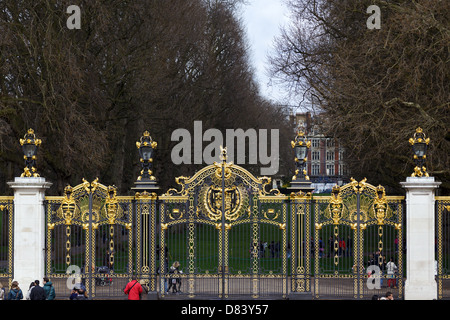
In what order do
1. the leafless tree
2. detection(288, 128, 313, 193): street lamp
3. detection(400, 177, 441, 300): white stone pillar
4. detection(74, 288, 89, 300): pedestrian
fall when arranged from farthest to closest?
the leafless tree → detection(288, 128, 313, 193): street lamp → detection(400, 177, 441, 300): white stone pillar → detection(74, 288, 89, 300): pedestrian

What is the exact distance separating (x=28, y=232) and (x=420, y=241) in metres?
9.84

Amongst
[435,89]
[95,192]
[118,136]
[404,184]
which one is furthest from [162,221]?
[118,136]

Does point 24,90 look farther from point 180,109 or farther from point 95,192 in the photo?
point 180,109

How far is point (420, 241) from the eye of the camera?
1961 cm

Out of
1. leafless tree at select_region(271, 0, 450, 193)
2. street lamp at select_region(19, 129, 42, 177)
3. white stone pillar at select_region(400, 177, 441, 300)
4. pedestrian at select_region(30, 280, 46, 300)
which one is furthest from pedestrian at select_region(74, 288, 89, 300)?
leafless tree at select_region(271, 0, 450, 193)

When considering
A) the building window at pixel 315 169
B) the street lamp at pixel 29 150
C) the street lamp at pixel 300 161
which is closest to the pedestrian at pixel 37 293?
the street lamp at pixel 29 150

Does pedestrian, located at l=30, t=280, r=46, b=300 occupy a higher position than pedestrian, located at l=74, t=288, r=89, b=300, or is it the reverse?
pedestrian, located at l=30, t=280, r=46, b=300

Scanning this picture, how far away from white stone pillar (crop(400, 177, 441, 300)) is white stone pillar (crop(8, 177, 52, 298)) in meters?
9.11

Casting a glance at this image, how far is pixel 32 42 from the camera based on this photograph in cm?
2628

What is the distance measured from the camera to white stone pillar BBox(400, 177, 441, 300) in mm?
19516

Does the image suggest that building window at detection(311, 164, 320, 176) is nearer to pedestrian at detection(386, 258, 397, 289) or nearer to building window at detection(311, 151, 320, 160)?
building window at detection(311, 151, 320, 160)

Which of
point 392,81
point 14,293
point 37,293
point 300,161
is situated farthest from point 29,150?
point 392,81

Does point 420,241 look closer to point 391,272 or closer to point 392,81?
point 391,272

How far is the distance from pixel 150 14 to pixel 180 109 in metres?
8.18
